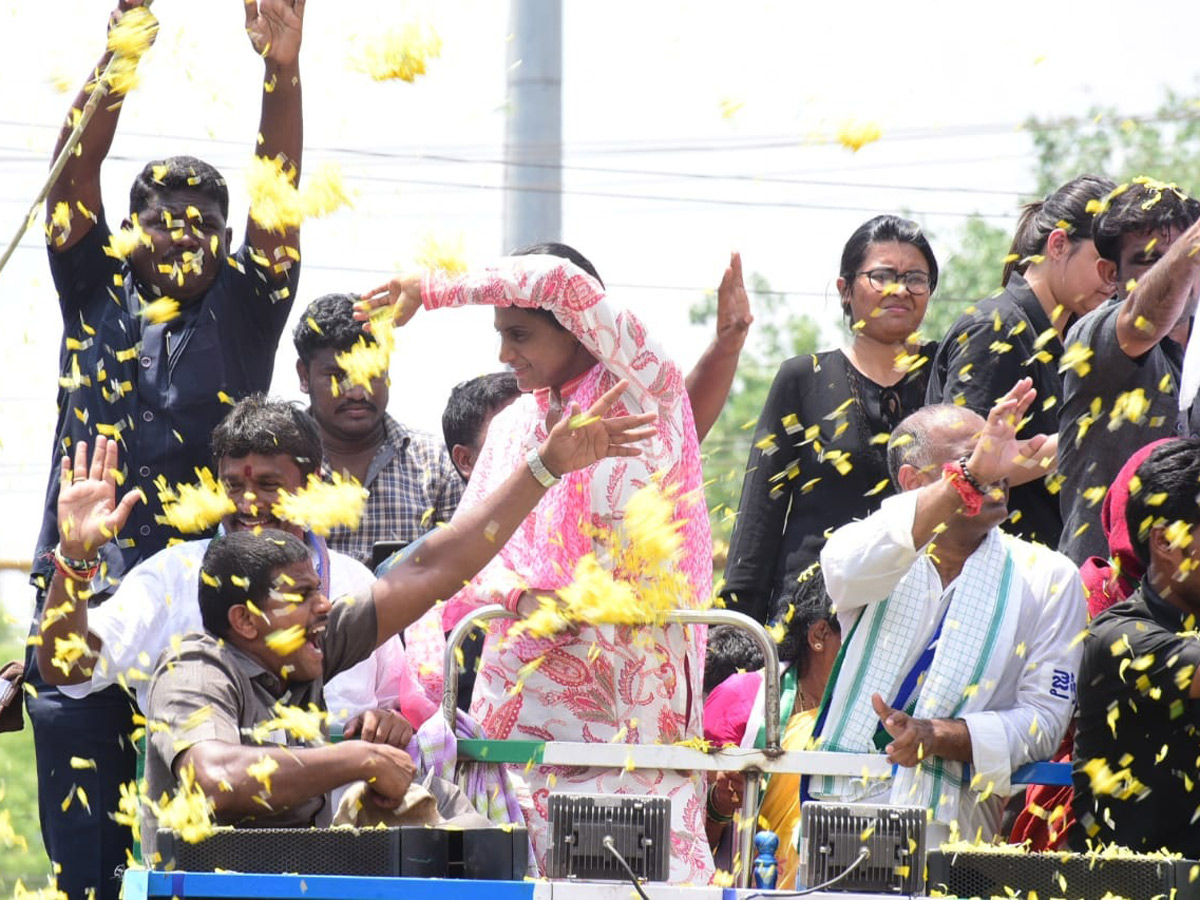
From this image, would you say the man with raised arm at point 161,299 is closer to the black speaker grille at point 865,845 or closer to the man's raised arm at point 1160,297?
the black speaker grille at point 865,845

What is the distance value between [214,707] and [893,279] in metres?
3.07

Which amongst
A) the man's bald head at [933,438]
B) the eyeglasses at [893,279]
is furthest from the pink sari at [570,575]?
the eyeglasses at [893,279]

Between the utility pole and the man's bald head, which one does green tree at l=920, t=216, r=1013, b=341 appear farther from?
the man's bald head

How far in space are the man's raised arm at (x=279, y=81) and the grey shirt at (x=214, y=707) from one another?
1533 millimetres

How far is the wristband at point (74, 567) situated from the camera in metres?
5.86

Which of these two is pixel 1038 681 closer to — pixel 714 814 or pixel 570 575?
pixel 714 814

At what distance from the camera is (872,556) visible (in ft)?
19.1

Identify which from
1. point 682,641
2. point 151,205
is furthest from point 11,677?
point 682,641

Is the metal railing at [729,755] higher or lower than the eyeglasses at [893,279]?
lower

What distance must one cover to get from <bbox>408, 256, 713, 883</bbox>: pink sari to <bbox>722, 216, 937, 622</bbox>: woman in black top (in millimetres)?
873

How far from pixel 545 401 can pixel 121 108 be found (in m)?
1.71

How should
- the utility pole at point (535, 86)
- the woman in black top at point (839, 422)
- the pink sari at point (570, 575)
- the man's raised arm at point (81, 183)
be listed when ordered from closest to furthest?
1. the pink sari at point (570, 575)
2. the man's raised arm at point (81, 183)
3. the woman in black top at point (839, 422)
4. the utility pole at point (535, 86)

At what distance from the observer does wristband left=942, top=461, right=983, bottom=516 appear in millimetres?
5793

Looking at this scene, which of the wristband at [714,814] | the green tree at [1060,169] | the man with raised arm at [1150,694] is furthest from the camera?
the green tree at [1060,169]
